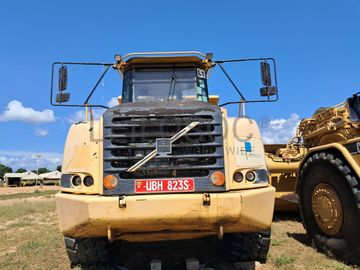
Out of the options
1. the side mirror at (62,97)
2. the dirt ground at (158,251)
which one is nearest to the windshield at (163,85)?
the side mirror at (62,97)

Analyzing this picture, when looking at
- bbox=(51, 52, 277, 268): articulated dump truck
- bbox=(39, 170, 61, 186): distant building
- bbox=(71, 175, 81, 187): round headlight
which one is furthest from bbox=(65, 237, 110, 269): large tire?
bbox=(39, 170, 61, 186): distant building

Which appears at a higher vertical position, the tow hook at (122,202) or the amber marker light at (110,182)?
the amber marker light at (110,182)

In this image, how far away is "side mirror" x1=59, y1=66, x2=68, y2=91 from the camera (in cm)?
552

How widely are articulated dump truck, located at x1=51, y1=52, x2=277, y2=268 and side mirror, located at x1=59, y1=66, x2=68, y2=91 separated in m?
1.04

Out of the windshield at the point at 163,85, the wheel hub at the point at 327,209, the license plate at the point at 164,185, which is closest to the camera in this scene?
the license plate at the point at 164,185

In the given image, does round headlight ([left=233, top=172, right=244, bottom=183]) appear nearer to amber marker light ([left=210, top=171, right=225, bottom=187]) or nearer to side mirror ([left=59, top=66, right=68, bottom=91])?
amber marker light ([left=210, top=171, right=225, bottom=187])

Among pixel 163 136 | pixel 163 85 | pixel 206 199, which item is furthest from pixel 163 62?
pixel 206 199

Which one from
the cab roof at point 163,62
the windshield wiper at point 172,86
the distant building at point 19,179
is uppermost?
the distant building at point 19,179

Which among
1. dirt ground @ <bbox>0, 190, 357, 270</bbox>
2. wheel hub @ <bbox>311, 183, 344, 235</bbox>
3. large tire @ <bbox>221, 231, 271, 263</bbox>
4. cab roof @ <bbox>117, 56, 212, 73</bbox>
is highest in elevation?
cab roof @ <bbox>117, 56, 212, 73</bbox>

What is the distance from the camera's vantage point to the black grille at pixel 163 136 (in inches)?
168

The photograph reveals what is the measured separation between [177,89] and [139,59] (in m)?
0.72

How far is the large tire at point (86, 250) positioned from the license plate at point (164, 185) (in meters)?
1.52

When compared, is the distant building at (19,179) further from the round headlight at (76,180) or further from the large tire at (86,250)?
the round headlight at (76,180)

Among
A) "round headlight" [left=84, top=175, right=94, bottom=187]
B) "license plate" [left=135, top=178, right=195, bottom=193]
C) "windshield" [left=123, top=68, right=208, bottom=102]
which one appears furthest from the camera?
"windshield" [left=123, top=68, right=208, bottom=102]
